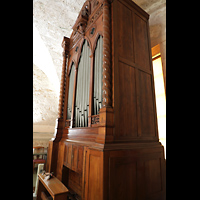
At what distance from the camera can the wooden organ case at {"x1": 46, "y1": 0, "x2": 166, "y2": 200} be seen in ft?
6.82

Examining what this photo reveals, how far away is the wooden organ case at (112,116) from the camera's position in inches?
81.9

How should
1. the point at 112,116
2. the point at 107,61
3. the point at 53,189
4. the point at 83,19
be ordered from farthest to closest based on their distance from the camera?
1. the point at 83,19
2. the point at 53,189
3. the point at 107,61
4. the point at 112,116

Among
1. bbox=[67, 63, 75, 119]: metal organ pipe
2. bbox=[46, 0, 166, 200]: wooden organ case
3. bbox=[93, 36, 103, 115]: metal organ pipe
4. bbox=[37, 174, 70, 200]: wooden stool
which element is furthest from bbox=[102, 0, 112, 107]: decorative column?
bbox=[67, 63, 75, 119]: metal organ pipe

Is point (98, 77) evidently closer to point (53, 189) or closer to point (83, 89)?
point (83, 89)

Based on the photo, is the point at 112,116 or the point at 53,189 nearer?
the point at 112,116

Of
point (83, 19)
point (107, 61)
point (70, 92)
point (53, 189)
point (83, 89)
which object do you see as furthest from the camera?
point (70, 92)

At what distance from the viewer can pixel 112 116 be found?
223 cm

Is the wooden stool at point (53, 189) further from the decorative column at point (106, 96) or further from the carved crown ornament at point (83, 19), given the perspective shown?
the carved crown ornament at point (83, 19)

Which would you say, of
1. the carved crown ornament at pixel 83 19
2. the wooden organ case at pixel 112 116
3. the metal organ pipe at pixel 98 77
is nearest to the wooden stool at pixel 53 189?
the wooden organ case at pixel 112 116

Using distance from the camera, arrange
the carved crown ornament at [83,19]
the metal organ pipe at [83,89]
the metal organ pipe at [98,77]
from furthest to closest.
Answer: the carved crown ornament at [83,19]
the metal organ pipe at [83,89]
the metal organ pipe at [98,77]

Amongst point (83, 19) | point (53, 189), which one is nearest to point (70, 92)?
point (83, 19)

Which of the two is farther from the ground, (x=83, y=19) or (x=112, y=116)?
(x=83, y=19)

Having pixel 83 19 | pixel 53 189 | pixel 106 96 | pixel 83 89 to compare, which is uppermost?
pixel 83 19
